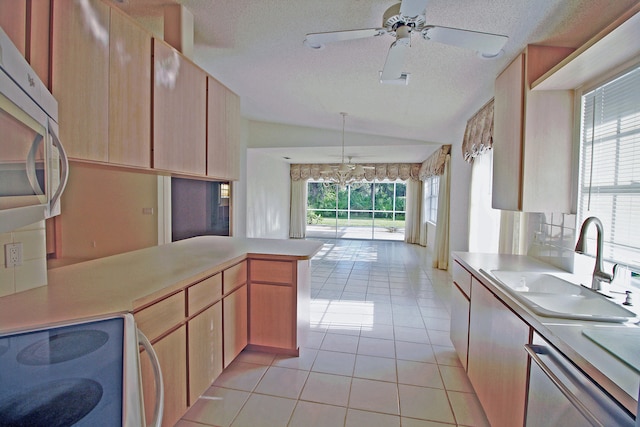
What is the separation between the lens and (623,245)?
5.18 ft

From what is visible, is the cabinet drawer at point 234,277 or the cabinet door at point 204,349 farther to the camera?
the cabinet drawer at point 234,277

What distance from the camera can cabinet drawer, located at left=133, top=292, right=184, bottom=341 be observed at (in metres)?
1.36

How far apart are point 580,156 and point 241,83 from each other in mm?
3217

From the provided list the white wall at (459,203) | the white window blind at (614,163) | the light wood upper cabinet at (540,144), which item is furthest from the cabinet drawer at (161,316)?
the white wall at (459,203)

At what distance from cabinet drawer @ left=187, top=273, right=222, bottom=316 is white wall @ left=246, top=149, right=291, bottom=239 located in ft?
13.5

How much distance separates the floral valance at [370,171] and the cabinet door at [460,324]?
593cm

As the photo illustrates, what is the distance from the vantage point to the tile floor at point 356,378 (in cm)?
183

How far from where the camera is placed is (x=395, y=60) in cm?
188

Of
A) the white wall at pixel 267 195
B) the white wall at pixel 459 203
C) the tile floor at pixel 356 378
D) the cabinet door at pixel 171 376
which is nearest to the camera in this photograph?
the cabinet door at pixel 171 376

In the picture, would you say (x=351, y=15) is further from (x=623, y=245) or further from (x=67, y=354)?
(x=67, y=354)

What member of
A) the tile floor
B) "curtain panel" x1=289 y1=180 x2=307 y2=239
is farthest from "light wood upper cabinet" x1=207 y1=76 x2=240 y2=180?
"curtain panel" x1=289 y1=180 x2=307 y2=239

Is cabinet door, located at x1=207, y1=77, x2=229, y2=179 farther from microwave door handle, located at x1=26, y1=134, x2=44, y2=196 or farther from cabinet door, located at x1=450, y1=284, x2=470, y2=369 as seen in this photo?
cabinet door, located at x1=450, y1=284, x2=470, y2=369

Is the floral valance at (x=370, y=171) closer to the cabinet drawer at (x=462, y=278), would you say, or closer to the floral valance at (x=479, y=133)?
the floral valance at (x=479, y=133)

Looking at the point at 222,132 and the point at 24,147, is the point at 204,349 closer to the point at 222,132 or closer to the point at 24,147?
the point at 24,147
